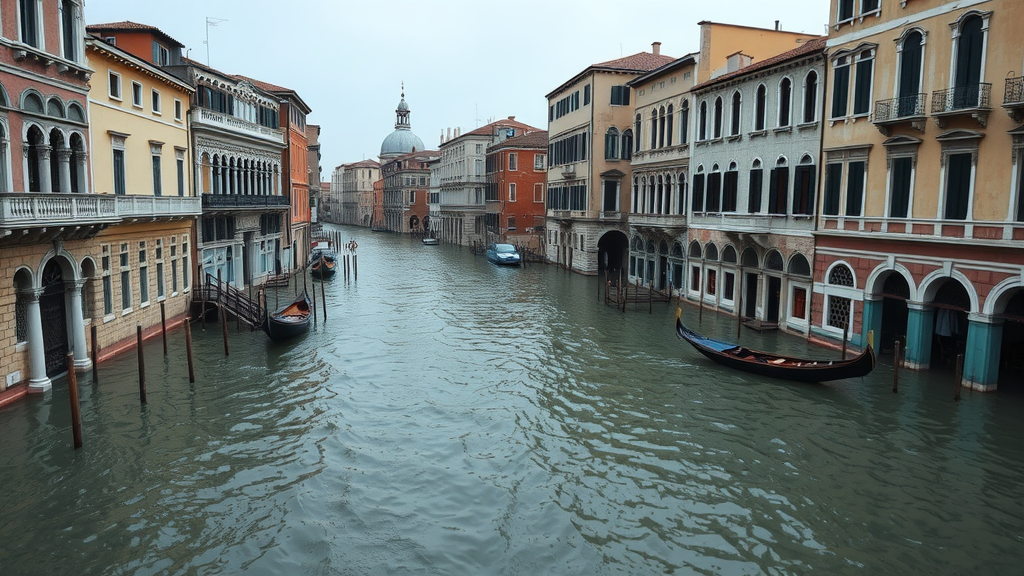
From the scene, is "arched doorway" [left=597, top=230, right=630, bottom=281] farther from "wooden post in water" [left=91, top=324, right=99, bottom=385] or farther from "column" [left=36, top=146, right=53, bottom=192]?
"column" [left=36, top=146, right=53, bottom=192]

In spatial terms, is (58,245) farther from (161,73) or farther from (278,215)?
(278,215)

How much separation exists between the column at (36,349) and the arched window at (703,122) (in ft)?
69.3

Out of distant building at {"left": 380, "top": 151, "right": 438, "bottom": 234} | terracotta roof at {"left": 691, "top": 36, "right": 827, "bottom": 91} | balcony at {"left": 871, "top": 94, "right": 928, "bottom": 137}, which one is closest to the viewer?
balcony at {"left": 871, "top": 94, "right": 928, "bottom": 137}

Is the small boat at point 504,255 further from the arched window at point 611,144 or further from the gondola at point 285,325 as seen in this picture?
the gondola at point 285,325

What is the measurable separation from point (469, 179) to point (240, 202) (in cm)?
3932

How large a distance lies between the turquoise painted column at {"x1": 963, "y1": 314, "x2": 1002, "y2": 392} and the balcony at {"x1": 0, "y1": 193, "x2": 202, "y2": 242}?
60.3 feet

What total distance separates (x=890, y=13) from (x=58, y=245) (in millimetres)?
19225

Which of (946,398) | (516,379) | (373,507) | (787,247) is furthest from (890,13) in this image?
(373,507)

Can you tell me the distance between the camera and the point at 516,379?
16.9 metres

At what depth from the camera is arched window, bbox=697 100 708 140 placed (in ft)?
83.9

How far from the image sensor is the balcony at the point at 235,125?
77.8ft

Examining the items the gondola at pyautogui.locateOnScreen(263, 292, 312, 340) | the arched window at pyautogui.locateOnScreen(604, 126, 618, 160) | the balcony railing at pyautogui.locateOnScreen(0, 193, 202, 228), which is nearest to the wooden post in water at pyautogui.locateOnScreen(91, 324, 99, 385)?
the balcony railing at pyautogui.locateOnScreen(0, 193, 202, 228)

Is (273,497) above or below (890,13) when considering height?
below

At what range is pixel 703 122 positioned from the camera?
25844 millimetres
